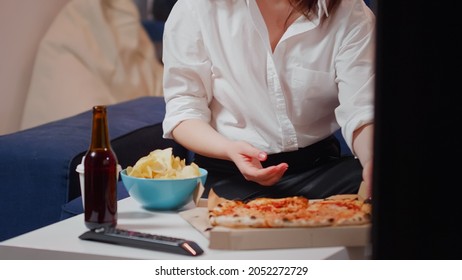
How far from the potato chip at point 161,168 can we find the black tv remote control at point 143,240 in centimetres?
19

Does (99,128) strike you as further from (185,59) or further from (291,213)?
(185,59)

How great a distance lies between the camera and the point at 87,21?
258cm

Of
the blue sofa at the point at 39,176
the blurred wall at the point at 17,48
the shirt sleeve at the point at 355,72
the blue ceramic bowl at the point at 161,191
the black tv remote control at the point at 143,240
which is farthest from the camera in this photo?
the blurred wall at the point at 17,48

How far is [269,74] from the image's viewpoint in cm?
154

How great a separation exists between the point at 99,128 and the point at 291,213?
27 centimetres

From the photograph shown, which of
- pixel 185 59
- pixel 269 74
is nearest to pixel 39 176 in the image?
pixel 185 59

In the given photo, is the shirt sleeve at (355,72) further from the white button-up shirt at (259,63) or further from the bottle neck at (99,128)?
the bottle neck at (99,128)

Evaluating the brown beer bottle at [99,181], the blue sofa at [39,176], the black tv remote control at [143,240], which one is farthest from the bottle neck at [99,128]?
the blue sofa at [39,176]

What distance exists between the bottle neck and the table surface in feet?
0.38

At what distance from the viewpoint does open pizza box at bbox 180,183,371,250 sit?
3.10 feet

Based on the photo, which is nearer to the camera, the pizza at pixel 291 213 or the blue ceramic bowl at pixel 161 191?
the pizza at pixel 291 213

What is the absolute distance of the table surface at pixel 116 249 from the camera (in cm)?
93
